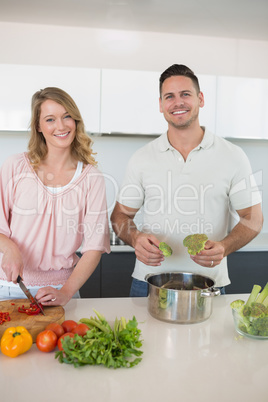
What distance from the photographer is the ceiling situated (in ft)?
8.35

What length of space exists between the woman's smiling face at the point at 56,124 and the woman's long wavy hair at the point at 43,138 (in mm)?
18

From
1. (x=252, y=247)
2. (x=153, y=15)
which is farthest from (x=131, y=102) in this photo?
(x=252, y=247)

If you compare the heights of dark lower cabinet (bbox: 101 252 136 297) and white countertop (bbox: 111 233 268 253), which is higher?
white countertop (bbox: 111 233 268 253)

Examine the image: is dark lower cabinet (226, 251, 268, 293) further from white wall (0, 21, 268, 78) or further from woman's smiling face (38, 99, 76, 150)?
woman's smiling face (38, 99, 76, 150)

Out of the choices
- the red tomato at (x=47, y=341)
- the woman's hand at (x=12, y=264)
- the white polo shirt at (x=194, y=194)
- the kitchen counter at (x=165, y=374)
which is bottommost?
the kitchen counter at (x=165, y=374)

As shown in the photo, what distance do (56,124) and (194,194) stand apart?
2.05 ft

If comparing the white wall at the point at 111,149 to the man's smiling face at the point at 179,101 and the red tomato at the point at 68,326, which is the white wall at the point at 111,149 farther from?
the red tomato at the point at 68,326

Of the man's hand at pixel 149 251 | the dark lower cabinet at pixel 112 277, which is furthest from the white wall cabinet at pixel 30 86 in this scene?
the man's hand at pixel 149 251

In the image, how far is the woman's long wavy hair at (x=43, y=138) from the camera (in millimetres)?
1492

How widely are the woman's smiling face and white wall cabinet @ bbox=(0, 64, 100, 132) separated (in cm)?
132

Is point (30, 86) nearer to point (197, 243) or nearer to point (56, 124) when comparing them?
point (56, 124)

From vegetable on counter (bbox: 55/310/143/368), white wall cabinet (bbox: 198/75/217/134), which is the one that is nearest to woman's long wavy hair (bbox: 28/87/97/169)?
vegetable on counter (bbox: 55/310/143/368)

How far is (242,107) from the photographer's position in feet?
9.83

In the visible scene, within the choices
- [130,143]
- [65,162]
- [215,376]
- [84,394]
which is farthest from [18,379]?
[130,143]
